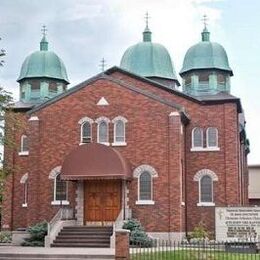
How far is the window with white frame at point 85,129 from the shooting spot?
3450 cm

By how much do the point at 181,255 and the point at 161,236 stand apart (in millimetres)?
8349

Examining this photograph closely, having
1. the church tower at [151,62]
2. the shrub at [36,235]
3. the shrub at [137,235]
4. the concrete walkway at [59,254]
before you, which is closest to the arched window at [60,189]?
the shrub at [36,235]

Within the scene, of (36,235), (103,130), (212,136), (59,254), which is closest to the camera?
(59,254)

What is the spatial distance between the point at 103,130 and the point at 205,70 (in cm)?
1002

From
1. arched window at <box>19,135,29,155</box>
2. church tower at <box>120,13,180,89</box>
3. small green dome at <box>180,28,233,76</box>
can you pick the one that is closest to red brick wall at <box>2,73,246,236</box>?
arched window at <box>19,135,29,155</box>

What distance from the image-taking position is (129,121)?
33.9m

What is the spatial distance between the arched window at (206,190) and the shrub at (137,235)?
536cm

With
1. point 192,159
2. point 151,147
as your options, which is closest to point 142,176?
A: point 151,147

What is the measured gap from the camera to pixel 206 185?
3531 centimetres

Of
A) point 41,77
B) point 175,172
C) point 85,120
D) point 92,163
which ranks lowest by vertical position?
point 175,172

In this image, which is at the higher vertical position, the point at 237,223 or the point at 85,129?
the point at 85,129

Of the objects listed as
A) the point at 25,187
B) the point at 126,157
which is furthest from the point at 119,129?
the point at 25,187

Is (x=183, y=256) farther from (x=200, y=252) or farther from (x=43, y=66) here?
(x=43, y=66)

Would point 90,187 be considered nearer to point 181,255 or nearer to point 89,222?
point 89,222
